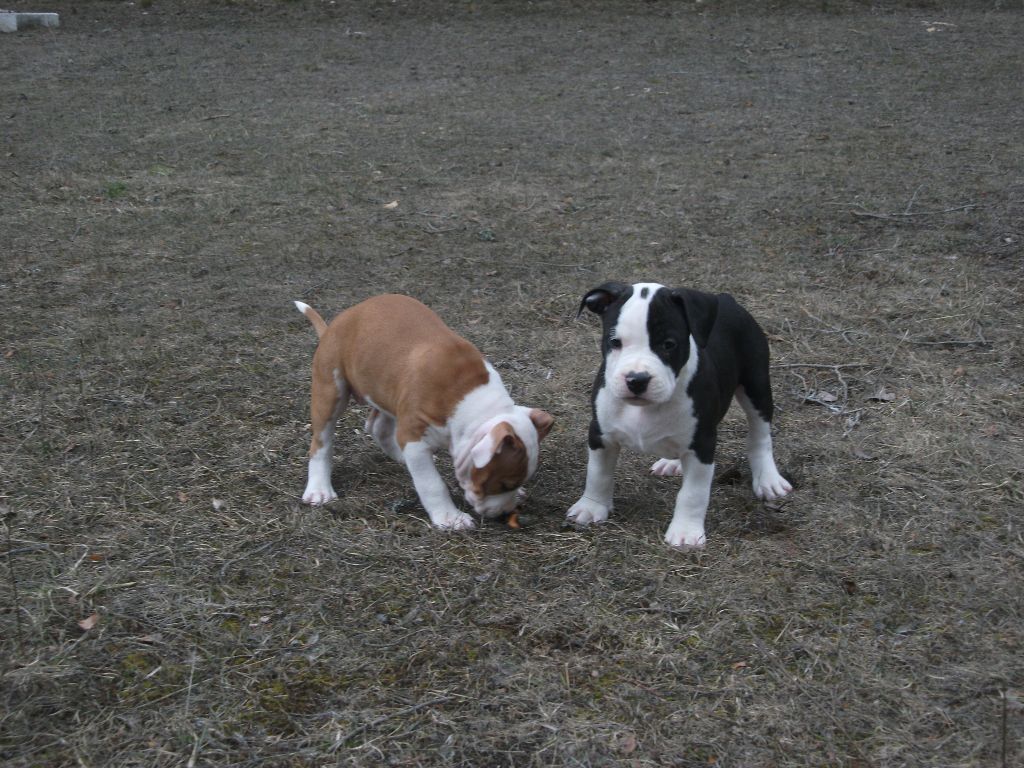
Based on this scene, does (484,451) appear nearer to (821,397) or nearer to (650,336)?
(650,336)

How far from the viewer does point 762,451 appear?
4.65 metres

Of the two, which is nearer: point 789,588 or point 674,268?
point 789,588

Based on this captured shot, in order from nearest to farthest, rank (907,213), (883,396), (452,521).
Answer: (452,521), (883,396), (907,213)

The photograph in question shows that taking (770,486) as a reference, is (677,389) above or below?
above

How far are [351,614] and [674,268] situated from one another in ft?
14.2

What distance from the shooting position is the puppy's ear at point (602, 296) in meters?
4.00

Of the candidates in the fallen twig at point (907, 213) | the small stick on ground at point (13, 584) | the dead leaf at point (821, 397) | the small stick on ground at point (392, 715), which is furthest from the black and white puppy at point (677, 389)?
the fallen twig at point (907, 213)

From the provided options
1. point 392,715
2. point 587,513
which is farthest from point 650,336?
point 392,715

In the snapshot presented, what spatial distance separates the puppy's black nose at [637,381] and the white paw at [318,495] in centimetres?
153

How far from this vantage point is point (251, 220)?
8.54 meters

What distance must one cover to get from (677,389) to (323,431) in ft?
5.23

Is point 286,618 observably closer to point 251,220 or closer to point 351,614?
point 351,614

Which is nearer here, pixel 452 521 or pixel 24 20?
pixel 452 521

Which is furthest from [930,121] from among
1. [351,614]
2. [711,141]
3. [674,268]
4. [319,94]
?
[351,614]
